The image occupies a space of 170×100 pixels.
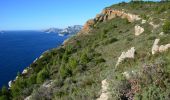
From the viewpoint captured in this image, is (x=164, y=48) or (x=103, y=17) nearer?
(x=164, y=48)

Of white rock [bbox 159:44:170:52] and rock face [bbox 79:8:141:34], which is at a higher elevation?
white rock [bbox 159:44:170:52]

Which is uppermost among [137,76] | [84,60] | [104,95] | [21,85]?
[137,76]

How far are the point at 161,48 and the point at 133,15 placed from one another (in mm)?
42083

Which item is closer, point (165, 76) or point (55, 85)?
point (165, 76)

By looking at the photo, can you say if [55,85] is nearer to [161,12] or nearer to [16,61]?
[161,12]

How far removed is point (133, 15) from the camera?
58250 millimetres

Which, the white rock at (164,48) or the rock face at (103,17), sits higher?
the white rock at (164,48)

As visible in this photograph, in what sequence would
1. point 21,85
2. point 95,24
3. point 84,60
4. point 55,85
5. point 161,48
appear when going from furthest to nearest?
point 95,24 < point 21,85 < point 84,60 < point 55,85 < point 161,48

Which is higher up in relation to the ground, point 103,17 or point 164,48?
point 164,48

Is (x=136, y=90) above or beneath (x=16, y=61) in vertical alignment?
above

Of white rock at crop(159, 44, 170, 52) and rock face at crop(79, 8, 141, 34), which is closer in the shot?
white rock at crop(159, 44, 170, 52)

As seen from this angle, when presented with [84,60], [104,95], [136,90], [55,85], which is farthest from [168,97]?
[84,60]

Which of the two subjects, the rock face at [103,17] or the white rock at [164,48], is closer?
the white rock at [164,48]

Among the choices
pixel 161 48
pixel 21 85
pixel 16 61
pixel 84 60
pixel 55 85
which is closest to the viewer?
pixel 161 48
